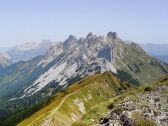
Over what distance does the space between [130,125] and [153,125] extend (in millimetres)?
3498

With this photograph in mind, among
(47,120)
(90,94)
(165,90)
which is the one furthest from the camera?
(90,94)

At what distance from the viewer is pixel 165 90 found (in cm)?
7794

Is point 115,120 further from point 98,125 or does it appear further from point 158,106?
point 158,106

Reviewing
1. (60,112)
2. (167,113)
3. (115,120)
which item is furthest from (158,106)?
(60,112)

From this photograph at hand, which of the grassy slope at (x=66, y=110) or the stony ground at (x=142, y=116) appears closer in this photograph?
the stony ground at (x=142, y=116)

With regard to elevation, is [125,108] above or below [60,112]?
above

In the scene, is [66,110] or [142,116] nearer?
[142,116]

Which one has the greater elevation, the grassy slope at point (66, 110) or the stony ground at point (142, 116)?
the stony ground at point (142, 116)

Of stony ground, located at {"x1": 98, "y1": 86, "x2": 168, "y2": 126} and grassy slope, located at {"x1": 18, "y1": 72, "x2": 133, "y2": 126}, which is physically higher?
stony ground, located at {"x1": 98, "y1": 86, "x2": 168, "y2": 126}

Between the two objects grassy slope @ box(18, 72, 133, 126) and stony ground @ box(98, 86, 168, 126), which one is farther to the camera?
grassy slope @ box(18, 72, 133, 126)

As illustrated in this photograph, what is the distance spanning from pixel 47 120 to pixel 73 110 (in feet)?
137

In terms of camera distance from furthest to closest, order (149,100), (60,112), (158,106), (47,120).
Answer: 1. (60,112)
2. (47,120)
3. (149,100)
4. (158,106)

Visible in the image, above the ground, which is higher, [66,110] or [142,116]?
[142,116]

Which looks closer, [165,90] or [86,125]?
[86,125]
